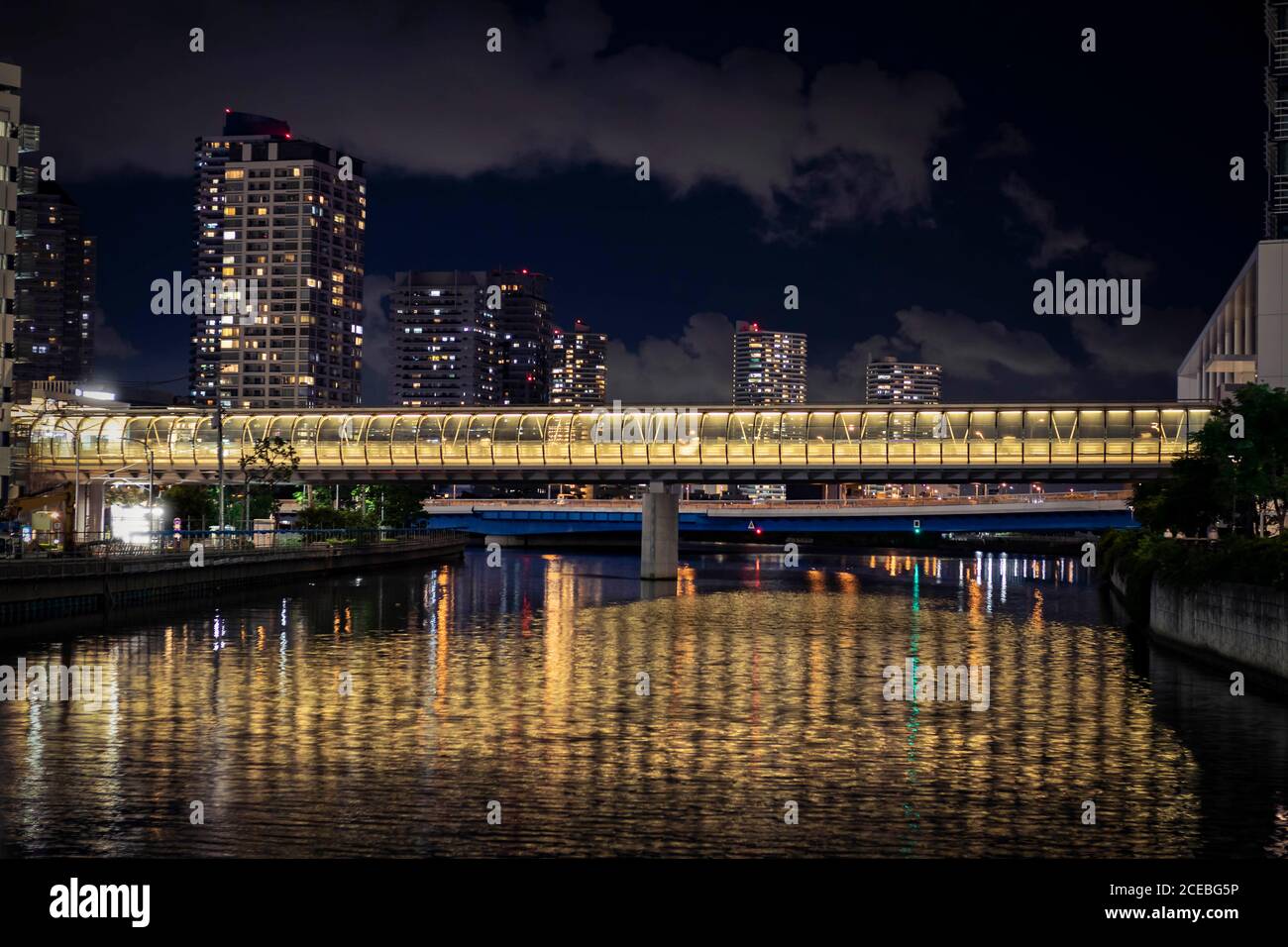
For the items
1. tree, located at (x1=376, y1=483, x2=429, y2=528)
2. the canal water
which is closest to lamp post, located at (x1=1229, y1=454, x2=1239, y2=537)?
the canal water

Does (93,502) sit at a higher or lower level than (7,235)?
lower

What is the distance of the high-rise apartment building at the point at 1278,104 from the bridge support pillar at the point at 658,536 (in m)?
55.8

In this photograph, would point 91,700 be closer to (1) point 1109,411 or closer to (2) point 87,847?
(2) point 87,847

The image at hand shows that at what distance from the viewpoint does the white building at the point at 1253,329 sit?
96062 mm

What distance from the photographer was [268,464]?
118250 millimetres

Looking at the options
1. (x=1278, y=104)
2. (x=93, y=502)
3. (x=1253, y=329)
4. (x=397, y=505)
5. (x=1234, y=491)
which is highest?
(x=1278, y=104)

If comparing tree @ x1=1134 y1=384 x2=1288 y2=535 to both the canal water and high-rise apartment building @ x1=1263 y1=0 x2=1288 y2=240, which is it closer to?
the canal water

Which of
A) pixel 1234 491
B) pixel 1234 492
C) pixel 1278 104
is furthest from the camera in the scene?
pixel 1278 104

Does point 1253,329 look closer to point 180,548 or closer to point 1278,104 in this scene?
point 1278,104

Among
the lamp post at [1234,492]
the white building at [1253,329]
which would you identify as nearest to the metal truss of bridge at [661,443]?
the white building at [1253,329]

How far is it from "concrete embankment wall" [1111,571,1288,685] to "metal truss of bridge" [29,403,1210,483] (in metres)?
42.7

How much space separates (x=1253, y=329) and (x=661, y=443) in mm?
44165

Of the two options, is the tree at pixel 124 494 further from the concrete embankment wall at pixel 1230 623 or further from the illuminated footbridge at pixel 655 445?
the concrete embankment wall at pixel 1230 623

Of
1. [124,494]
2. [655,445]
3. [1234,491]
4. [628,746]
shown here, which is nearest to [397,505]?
[124,494]
